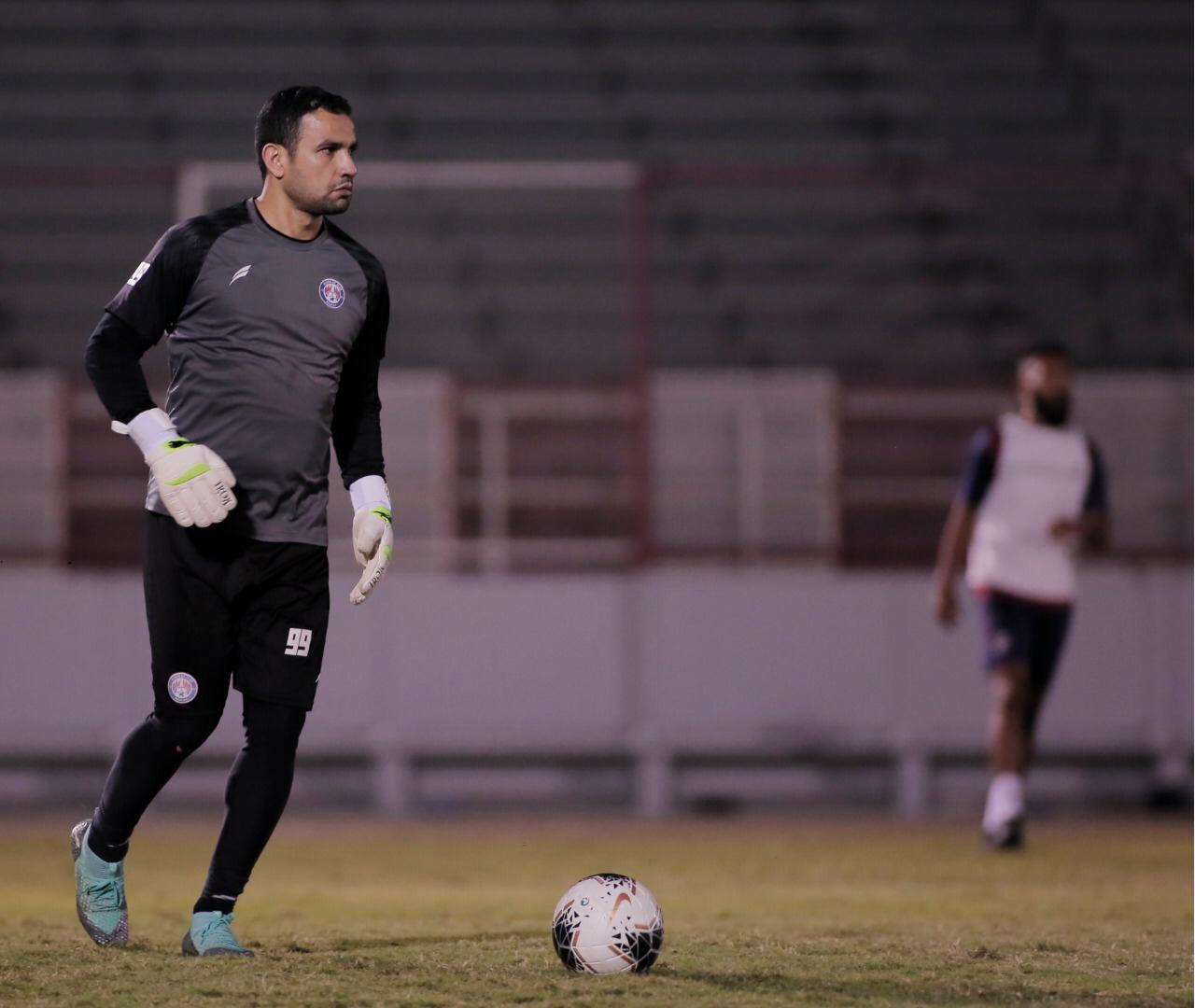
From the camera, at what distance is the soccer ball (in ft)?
14.6

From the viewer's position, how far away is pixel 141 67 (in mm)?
16078

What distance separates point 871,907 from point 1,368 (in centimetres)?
866

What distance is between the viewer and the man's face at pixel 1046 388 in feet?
26.6

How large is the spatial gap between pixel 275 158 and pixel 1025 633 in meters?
4.48

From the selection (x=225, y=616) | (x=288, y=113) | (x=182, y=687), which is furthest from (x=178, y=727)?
(x=288, y=113)

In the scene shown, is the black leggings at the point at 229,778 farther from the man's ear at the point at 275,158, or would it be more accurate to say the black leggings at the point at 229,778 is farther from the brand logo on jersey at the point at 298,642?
the man's ear at the point at 275,158

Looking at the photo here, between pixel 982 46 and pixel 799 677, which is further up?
pixel 982 46

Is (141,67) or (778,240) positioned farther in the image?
(141,67)

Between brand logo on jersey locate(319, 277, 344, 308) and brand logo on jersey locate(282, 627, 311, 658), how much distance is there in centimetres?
75

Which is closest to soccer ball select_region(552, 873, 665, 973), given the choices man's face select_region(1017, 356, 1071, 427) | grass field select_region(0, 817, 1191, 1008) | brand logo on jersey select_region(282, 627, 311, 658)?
grass field select_region(0, 817, 1191, 1008)

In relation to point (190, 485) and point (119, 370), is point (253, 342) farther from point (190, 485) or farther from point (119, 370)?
point (190, 485)

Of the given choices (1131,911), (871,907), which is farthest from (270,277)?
(1131,911)

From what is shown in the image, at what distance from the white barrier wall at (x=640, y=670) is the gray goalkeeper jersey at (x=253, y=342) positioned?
554 cm

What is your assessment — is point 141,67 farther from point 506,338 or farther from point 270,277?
point 270,277
